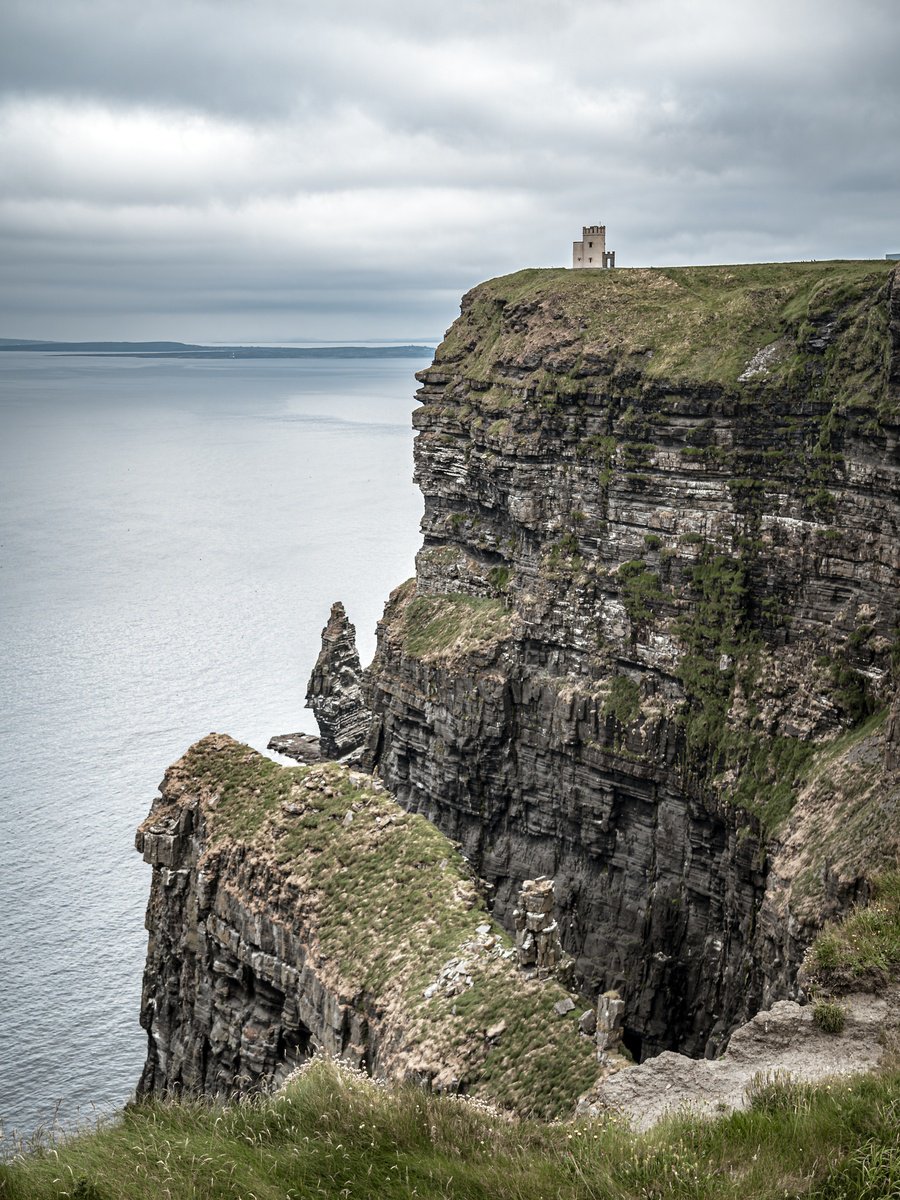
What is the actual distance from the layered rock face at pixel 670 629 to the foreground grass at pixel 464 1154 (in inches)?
1264

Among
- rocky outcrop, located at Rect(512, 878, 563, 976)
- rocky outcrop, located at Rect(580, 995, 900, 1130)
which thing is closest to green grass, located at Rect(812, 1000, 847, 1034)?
rocky outcrop, located at Rect(580, 995, 900, 1130)

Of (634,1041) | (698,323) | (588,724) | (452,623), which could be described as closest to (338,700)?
(452,623)

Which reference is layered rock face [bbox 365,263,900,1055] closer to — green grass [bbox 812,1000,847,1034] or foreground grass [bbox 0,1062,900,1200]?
green grass [bbox 812,1000,847,1034]

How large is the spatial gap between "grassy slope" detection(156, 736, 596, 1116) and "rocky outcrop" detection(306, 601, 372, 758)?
56798 millimetres

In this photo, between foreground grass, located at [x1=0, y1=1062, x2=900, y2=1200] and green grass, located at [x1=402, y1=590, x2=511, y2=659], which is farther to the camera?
green grass, located at [x1=402, y1=590, x2=511, y2=659]

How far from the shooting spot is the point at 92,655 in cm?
15812

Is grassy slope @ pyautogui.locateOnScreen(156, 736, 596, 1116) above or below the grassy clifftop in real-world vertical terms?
below

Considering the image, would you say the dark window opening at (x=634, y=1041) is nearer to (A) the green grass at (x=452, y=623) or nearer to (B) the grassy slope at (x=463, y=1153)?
(A) the green grass at (x=452, y=623)

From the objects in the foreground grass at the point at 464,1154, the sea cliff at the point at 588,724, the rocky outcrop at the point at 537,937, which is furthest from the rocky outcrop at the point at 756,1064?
the rocky outcrop at the point at 537,937

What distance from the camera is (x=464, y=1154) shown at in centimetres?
2312

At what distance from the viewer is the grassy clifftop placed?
246ft

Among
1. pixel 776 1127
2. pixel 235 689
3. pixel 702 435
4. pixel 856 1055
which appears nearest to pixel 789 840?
pixel 702 435

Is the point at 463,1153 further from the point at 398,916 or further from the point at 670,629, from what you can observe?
the point at 670,629

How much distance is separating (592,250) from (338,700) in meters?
47.7
